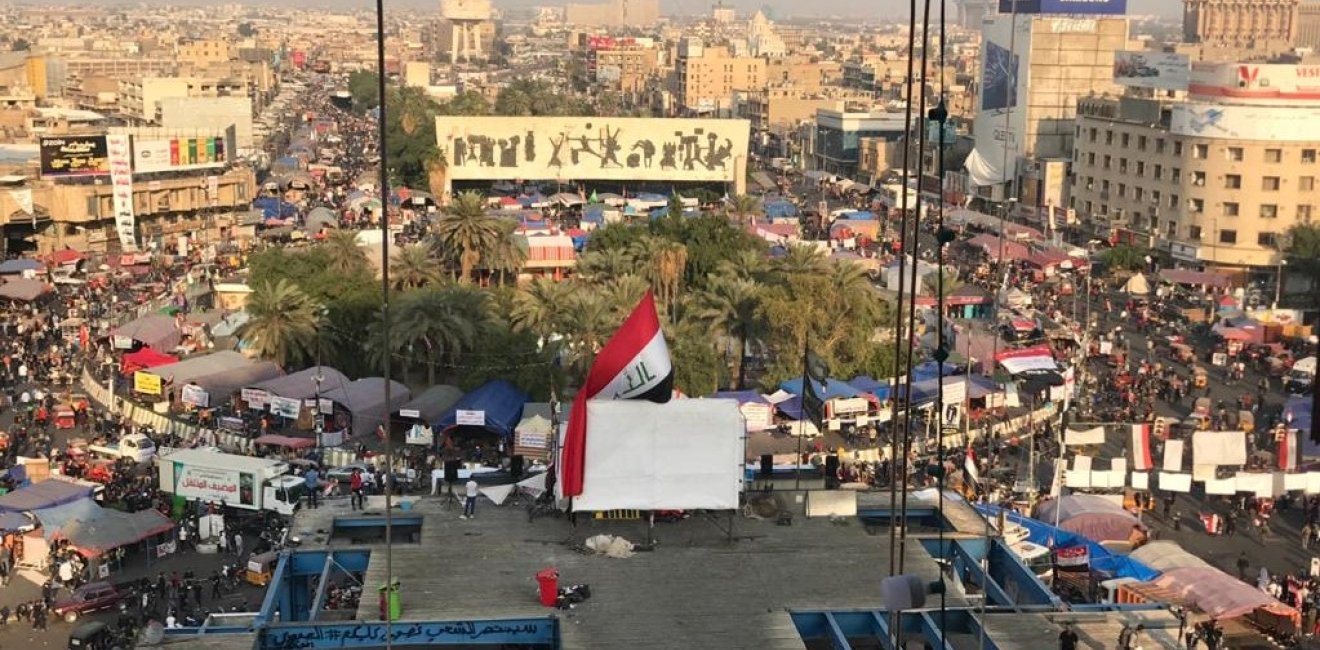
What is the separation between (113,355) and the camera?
127ft

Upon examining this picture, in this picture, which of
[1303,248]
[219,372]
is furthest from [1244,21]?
[219,372]

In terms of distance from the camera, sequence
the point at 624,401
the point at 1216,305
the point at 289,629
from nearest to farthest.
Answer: the point at 289,629
the point at 624,401
the point at 1216,305

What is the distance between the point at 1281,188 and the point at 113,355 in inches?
1706

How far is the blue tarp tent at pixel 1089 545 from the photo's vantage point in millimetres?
21797

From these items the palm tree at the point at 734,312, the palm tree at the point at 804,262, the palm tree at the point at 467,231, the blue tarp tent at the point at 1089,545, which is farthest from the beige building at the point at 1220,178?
the blue tarp tent at the point at 1089,545

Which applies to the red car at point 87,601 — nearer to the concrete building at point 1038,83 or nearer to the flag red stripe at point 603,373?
the flag red stripe at point 603,373

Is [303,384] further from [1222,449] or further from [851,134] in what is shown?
[851,134]

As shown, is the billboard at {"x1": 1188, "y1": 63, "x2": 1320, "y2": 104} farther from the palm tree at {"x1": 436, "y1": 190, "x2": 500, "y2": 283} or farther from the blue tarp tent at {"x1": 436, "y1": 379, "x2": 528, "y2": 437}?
the blue tarp tent at {"x1": 436, "y1": 379, "x2": 528, "y2": 437}

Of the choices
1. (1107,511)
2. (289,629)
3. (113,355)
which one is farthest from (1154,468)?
(113,355)

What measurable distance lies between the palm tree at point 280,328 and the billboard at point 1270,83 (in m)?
38.1

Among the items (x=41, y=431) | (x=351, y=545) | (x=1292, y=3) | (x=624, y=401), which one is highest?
(x=1292, y=3)

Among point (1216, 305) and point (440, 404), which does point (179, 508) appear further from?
point (1216, 305)

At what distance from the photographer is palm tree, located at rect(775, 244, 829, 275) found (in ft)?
124

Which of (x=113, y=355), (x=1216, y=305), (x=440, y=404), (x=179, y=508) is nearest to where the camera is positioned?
(x=179, y=508)
